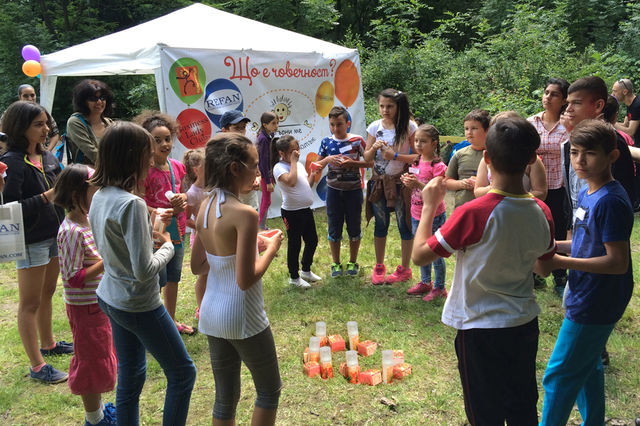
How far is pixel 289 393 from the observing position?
132 inches

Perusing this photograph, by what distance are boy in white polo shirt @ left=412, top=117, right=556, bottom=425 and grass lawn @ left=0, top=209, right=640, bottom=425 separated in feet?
3.29

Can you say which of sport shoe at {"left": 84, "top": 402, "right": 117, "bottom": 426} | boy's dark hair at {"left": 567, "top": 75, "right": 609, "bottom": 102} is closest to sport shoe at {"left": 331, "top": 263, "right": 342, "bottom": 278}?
sport shoe at {"left": 84, "top": 402, "right": 117, "bottom": 426}

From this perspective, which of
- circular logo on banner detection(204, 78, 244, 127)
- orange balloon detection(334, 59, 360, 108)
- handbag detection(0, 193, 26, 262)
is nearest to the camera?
handbag detection(0, 193, 26, 262)

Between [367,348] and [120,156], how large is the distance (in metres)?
2.40

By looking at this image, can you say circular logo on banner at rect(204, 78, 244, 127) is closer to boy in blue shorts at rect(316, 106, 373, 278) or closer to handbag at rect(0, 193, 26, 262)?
boy in blue shorts at rect(316, 106, 373, 278)

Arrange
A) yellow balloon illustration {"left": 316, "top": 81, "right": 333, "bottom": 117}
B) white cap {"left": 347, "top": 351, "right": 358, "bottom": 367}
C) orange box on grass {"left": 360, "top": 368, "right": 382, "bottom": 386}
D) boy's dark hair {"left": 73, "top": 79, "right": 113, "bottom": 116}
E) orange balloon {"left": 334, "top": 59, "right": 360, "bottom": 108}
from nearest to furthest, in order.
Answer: orange box on grass {"left": 360, "top": 368, "right": 382, "bottom": 386} → white cap {"left": 347, "top": 351, "right": 358, "bottom": 367} → boy's dark hair {"left": 73, "top": 79, "right": 113, "bottom": 116} → yellow balloon illustration {"left": 316, "top": 81, "right": 333, "bottom": 117} → orange balloon {"left": 334, "top": 59, "right": 360, "bottom": 108}

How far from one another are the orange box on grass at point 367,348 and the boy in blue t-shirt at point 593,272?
154 centimetres

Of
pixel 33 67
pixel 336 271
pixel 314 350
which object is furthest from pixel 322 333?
pixel 33 67

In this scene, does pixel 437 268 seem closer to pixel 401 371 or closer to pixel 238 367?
pixel 401 371

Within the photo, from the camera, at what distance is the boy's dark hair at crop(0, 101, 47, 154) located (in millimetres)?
3250

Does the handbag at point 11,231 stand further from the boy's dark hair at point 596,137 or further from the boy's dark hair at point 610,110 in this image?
the boy's dark hair at point 610,110

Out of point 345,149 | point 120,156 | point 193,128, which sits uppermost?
point 120,156

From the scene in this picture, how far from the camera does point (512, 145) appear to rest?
1950mm

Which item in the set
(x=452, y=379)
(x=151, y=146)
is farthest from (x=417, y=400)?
(x=151, y=146)
